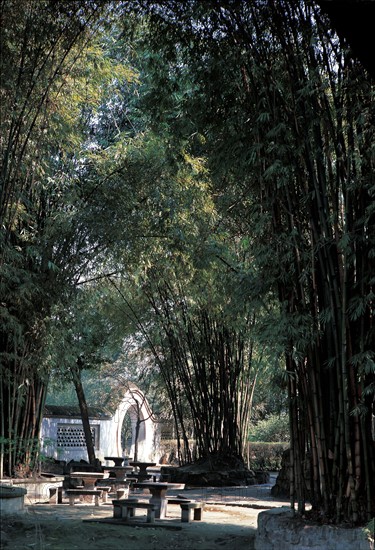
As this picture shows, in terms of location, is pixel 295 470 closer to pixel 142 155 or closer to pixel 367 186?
pixel 367 186

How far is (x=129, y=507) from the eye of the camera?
5.57 m

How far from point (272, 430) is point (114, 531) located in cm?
1147

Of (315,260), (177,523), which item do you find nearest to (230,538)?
(177,523)

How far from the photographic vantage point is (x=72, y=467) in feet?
33.6

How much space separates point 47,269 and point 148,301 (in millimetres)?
3297

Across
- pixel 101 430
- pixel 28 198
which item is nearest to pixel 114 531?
pixel 28 198

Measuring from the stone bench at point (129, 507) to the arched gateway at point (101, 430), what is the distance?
5473 mm

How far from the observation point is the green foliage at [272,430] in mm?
15906

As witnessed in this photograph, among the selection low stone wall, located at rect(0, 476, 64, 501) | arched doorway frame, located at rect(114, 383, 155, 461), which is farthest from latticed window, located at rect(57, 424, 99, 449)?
low stone wall, located at rect(0, 476, 64, 501)

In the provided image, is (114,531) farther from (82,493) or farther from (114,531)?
(82,493)

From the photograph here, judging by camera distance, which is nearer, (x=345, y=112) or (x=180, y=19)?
(x=345, y=112)

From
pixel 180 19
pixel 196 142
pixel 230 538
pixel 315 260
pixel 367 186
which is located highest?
pixel 180 19

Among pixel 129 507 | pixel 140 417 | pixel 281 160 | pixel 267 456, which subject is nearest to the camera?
pixel 281 160

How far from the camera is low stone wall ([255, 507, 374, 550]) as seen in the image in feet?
12.5
